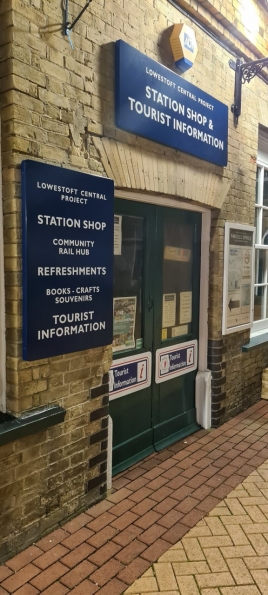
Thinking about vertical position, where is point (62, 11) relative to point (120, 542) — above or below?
above

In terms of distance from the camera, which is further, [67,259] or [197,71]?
[197,71]

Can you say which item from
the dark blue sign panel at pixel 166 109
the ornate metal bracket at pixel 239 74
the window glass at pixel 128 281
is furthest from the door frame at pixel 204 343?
the ornate metal bracket at pixel 239 74

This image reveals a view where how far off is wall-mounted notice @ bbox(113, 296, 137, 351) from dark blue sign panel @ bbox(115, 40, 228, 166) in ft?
4.27

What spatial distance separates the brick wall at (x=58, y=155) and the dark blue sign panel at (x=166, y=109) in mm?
85

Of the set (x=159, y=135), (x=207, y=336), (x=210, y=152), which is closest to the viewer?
(x=159, y=135)

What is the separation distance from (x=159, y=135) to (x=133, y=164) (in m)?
0.38

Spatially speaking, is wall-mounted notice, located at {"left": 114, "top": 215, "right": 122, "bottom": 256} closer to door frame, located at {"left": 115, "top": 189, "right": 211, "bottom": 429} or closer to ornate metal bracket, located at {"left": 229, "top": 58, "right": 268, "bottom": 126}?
door frame, located at {"left": 115, "top": 189, "right": 211, "bottom": 429}

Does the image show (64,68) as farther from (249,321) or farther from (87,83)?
(249,321)

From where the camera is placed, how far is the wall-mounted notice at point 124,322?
3625 millimetres

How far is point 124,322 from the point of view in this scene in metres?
3.71

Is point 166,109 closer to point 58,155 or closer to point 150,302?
point 58,155

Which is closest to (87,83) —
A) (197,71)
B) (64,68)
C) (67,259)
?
(64,68)

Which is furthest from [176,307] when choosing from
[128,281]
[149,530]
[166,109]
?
[149,530]

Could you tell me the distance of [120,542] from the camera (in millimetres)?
2789
